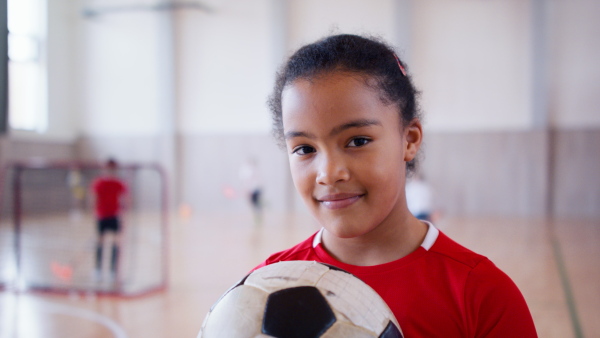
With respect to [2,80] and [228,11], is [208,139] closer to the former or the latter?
[228,11]

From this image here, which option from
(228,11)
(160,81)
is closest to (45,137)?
(160,81)

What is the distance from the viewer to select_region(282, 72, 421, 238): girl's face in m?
1.07

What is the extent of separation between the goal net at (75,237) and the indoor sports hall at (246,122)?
6 cm

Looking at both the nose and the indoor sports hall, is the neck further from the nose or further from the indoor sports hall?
the indoor sports hall

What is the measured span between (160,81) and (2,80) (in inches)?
406

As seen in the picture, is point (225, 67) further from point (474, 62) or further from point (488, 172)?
point (488, 172)

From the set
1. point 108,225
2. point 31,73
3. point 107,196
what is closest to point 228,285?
point 108,225

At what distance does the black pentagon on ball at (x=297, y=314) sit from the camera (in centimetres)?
88

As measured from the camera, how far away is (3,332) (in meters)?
3.42

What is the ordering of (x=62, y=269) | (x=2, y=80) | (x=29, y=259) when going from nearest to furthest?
(x=2, y=80) < (x=62, y=269) < (x=29, y=259)

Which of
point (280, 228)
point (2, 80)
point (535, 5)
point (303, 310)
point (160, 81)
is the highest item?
point (535, 5)

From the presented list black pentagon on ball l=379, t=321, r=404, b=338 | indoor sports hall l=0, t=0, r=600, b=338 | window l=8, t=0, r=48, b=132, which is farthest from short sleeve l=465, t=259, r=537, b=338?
window l=8, t=0, r=48, b=132

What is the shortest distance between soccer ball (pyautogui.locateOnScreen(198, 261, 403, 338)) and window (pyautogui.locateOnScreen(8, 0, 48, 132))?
11.8 metres

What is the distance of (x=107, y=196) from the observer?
5117 millimetres
